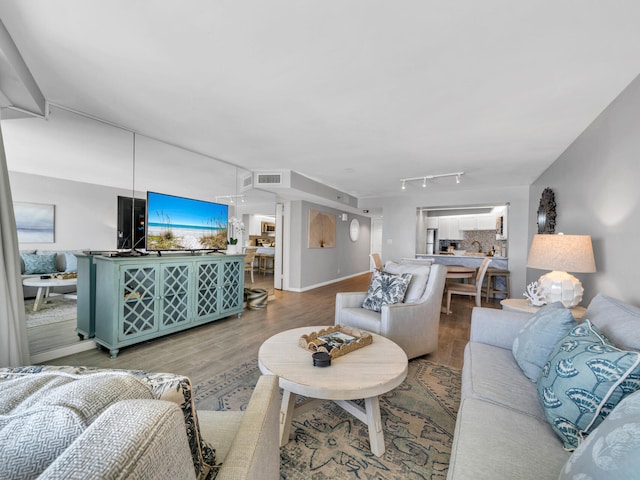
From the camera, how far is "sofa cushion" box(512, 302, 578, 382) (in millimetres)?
1336

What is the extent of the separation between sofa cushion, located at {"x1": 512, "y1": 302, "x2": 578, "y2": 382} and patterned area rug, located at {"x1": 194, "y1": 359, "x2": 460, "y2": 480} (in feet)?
1.96

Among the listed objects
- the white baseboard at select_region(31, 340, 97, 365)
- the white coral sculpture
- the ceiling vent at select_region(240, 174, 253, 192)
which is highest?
the ceiling vent at select_region(240, 174, 253, 192)

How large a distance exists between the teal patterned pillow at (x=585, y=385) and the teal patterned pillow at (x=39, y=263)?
366cm

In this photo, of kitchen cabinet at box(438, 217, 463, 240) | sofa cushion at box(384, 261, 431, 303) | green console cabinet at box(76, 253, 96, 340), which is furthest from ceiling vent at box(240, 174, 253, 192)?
kitchen cabinet at box(438, 217, 463, 240)

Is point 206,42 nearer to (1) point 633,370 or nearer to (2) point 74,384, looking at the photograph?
(2) point 74,384

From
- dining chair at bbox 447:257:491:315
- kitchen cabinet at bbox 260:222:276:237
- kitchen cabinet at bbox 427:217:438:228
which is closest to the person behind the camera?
dining chair at bbox 447:257:491:315

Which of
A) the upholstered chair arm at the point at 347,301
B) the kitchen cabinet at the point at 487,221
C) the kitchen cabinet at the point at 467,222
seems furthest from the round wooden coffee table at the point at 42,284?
the kitchen cabinet at the point at 487,221

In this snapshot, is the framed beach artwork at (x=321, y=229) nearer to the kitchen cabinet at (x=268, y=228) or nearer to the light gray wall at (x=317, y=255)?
the light gray wall at (x=317, y=255)

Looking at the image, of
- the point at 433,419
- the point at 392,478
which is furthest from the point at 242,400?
the point at 433,419

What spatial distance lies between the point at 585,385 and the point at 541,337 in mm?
512

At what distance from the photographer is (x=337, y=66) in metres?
1.81

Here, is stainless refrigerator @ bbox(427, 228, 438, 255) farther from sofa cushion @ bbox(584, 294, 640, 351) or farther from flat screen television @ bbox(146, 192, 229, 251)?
sofa cushion @ bbox(584, 294, 640, 351)

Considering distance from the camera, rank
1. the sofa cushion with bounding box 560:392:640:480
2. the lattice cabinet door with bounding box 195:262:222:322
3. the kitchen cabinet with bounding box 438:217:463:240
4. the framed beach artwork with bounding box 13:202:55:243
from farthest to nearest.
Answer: the kitchen cabinet with bounding box 438:217:463:240, the lattice cabinet door with bounding box 195:262:222:322, the framed beach artwork with bounding box 13:202:55:243, the sofa cushion with bounding box 560:392:640:480

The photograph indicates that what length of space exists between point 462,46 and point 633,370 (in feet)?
5.79
